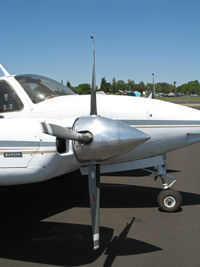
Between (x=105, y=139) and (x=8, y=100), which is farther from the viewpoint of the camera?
(x=8, y=100)

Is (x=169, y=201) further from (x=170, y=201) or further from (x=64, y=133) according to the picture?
(x=64, y=133)

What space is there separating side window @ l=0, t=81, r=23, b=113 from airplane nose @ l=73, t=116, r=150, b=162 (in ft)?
6.12

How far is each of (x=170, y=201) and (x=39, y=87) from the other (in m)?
3.20

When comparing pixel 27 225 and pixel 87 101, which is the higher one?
pixel 87 101

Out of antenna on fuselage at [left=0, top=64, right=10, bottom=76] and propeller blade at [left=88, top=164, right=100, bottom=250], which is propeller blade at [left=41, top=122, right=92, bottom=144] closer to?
propeller blade at [left=88, top=164, right=100, bottom=250]

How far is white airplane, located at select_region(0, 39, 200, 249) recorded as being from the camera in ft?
11.5

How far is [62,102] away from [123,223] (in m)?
2.32

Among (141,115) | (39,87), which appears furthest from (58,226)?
(39,87)

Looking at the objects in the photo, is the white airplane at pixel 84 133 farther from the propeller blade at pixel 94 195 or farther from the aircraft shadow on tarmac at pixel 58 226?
the aircraft shadow on tarmac at pixel 58 226

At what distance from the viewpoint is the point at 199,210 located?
5.29 m

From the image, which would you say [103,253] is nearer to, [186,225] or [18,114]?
[186,225]

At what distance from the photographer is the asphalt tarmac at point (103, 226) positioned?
3.81 metres

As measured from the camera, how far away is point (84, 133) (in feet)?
11.7

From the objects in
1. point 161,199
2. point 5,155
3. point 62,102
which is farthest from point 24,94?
point 161,199
